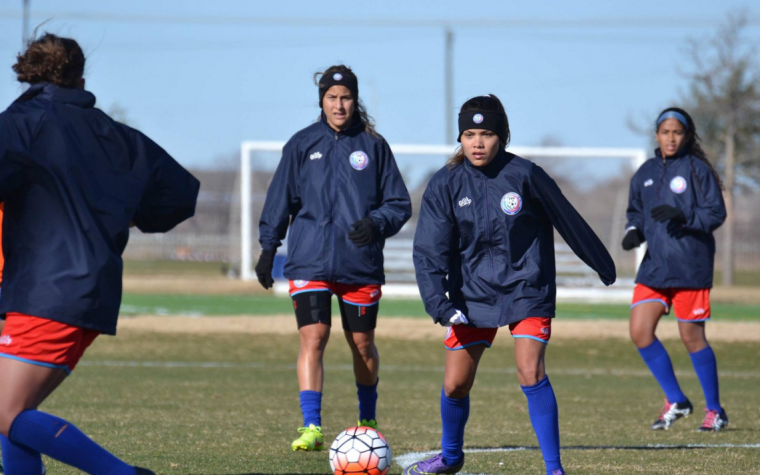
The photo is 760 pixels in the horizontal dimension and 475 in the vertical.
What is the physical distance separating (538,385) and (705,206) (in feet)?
10.6

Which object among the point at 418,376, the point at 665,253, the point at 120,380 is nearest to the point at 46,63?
the point at 665,253

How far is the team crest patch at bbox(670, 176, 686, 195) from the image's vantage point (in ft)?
25.2

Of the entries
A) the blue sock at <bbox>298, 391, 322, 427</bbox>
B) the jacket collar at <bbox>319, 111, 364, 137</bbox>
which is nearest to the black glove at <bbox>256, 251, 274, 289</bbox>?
the blue sock at <bbox>298, 391, 322, 427</bbox>

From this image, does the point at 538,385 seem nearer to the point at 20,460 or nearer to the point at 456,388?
the point at 456,388

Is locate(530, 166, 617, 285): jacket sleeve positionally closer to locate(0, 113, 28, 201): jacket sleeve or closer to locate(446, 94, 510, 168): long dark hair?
locate(446, 94, 510, 168): long dark hair

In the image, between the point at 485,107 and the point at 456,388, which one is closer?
the point at 485,107

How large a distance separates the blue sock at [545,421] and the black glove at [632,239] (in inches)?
121

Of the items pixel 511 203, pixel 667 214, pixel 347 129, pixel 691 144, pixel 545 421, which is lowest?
pixel 545 421

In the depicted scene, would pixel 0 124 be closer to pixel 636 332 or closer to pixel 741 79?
pixel 636 332

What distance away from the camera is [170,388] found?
952cm

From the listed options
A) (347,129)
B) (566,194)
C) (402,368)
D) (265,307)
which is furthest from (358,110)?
(566,194)

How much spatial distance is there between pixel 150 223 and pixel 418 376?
7.89 metres

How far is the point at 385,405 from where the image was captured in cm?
862

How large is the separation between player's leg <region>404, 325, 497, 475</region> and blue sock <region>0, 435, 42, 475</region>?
6.54 ft
